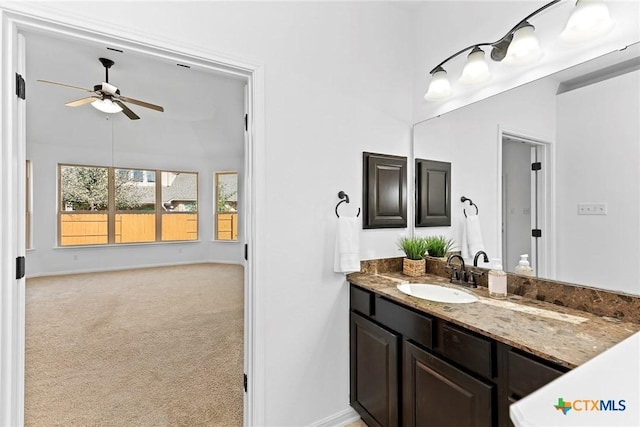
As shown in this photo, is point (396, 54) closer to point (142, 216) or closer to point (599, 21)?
point (599, 21)

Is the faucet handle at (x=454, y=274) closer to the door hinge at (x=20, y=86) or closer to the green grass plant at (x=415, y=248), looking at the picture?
the green grass plant at (x=415, y=248)

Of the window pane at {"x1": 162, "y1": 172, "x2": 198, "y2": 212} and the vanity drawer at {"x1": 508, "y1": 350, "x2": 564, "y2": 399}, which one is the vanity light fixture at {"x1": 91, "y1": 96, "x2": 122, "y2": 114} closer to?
the window pane at {"x1": 162, "y1": 172, "x2": 198, "y2": 212}

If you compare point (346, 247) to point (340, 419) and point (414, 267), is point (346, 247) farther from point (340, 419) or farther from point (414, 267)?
point (340, 419)

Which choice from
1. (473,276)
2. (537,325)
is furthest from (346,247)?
(537,325)

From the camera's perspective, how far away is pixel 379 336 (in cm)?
165

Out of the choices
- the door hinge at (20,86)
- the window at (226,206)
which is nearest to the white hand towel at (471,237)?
the door hinge at (20,86)

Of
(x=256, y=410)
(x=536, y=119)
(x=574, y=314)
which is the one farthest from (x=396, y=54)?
(x=256, y=410)

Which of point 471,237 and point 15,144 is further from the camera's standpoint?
point 471,237

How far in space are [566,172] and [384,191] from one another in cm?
101

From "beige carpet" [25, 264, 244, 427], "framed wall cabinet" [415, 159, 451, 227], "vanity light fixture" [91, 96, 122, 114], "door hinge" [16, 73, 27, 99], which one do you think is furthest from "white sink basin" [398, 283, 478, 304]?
"vanity light fixture" [91, 96, 122, 114]

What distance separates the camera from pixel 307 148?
71.5 inches

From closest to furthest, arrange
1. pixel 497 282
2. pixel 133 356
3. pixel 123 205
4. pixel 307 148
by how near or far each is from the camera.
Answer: pixel 497 282 → pixel 307 148 → pixel 133 356 → pixel 123 205

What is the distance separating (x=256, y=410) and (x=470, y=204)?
1.80m

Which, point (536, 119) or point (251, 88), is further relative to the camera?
point (251, 88)
